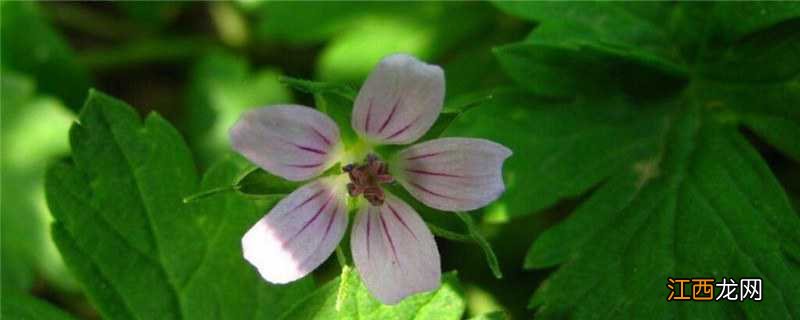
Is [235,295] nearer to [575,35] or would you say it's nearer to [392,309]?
[392,309]

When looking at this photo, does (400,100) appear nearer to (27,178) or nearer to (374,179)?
(374,179)

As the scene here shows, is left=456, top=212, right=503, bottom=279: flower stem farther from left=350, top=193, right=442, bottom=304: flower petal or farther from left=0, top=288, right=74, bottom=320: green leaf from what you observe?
left=0, top=288, right=74, bottom=320: green leaf

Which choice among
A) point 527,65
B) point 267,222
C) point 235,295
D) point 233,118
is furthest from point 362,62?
point 267,222

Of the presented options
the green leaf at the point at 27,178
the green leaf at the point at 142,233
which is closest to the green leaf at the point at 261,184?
the green leaf at the point at 142,233

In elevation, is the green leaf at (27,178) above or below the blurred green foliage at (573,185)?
above

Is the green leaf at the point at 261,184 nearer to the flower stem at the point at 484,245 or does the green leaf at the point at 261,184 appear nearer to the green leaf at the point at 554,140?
the flower stem at the point at 484,245

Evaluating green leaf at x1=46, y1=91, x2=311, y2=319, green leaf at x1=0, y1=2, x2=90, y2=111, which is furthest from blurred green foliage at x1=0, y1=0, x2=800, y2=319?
green leaf at x1=0, y1=2, x2=90, y2=111

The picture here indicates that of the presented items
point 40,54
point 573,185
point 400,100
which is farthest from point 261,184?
point 40,54
